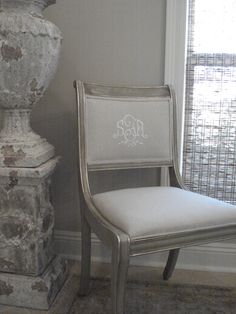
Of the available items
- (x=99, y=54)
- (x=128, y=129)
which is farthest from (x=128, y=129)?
(x=99, y=54)

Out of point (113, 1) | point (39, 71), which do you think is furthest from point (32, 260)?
point (113, 1)

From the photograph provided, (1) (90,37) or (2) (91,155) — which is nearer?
(2) (91,155)

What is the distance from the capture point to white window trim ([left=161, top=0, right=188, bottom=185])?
1.74 m

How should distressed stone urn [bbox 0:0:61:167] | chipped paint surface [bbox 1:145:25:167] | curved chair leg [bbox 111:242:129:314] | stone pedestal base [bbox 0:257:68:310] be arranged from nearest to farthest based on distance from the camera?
curved chair leg [bbox 111:242:129:314] → distressed stone urn [bbox 0:0:61:167] → chipped paint surface [bbox 1:145:25:167] → stone pedestal base [bbox 0:257:68:310]

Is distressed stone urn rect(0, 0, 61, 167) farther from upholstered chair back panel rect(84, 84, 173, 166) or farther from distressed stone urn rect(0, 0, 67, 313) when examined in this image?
upholstered chair back panel rect(84, 84, 173, 166)

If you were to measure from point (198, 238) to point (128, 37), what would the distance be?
3.19 feet

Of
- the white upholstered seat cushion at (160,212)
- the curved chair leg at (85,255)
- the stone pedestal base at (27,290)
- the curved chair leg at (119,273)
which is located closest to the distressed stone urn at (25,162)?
the stone pedestal base at (27,290)

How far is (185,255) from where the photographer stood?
1.95 metres

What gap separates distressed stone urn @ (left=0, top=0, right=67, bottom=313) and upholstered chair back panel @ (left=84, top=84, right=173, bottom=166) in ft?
0.65

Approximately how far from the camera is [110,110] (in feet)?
5.29

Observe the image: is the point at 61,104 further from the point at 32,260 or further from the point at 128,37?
the point at 32,260

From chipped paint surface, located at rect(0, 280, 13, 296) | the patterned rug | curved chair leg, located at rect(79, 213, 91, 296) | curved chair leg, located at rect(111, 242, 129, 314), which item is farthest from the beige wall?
curved chair leg, located at rect(111, 242, 129, 314)

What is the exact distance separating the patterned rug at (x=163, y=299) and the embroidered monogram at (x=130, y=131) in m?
0.65

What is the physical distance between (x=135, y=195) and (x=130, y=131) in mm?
310
